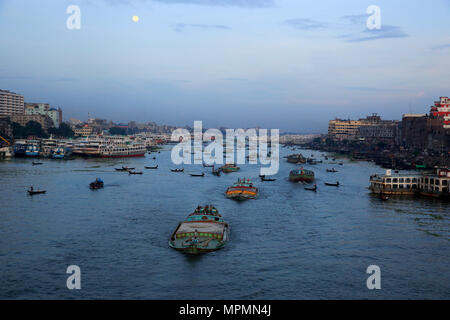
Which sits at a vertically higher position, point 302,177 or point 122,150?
point 122,150

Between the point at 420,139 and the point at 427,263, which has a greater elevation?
the point at 420,139

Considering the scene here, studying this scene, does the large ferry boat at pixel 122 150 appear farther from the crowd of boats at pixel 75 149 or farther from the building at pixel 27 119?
the building at pixel 27 119

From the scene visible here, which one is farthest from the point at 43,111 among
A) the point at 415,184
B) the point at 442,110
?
the point at 415,184

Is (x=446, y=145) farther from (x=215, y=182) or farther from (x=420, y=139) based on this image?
(x=215, y=182)

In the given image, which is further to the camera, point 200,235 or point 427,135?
point 427,135

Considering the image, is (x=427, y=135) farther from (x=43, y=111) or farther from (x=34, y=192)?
(x=43, y=111)

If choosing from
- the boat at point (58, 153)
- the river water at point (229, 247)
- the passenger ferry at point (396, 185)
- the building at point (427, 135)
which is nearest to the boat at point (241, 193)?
the river water at point (229, 247)

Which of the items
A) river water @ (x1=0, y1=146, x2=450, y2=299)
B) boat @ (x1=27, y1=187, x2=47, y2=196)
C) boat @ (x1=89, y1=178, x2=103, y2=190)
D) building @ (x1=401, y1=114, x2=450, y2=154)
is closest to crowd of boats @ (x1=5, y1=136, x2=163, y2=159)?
boat @ (x1=89, y1=178, x2=103, y2=190)
